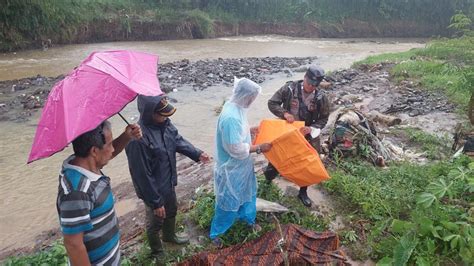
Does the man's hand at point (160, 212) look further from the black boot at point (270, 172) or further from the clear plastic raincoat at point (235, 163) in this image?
the black boot at point (270, 172)

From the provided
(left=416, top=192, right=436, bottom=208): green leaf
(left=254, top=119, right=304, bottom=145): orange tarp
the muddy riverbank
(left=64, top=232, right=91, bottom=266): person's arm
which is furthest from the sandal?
(left=64, top=232, right=91, bottom=266): person's arm

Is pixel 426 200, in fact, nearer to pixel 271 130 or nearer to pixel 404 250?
pixel 404 250

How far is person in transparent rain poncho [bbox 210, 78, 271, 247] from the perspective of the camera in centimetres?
315

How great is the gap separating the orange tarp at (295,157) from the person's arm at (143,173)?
3.73 ft

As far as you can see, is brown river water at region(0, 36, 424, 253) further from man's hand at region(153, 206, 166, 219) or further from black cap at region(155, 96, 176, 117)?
black cap at region(155, 96, 176, 117)

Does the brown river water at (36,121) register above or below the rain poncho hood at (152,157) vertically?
below

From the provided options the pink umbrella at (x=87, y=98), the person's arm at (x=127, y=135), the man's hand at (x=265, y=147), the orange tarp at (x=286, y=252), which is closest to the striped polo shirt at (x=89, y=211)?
the pink umbrella at (x=87, y=98)

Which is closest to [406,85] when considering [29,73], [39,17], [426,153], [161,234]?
[426,153]

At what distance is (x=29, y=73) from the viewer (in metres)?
14.6

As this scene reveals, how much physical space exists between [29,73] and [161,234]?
44.2 feet

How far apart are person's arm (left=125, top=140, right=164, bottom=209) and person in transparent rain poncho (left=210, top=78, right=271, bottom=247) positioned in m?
0.62

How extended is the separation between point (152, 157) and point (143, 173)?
0.15 m

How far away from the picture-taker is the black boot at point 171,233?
3.55m

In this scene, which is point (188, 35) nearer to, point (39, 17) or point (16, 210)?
point (39, 17)
